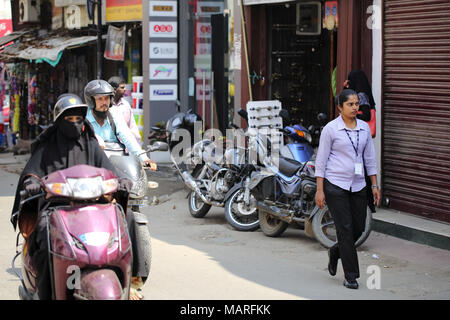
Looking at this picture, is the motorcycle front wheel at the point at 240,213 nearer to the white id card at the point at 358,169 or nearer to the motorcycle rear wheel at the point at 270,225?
the motorcycle rear wheel at the point at 270,225

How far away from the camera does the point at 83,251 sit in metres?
4.92

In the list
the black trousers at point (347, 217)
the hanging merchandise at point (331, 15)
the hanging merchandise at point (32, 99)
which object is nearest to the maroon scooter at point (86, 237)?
the black trousers at point (347, 217)

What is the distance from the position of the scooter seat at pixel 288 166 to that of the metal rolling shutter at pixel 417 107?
1.69 meters

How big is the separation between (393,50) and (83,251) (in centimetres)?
687

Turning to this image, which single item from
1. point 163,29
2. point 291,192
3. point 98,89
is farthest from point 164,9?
point 98,89

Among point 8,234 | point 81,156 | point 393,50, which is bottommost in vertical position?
point 8,234

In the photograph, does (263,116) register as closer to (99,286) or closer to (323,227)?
(323,227)

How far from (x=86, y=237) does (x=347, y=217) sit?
2.91 metres

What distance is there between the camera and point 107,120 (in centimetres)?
773

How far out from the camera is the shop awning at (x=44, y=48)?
65.4ft

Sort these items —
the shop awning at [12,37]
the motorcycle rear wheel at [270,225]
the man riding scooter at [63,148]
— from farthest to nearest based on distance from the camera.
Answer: the shop awning at [12,37], the motorcycle rear wheel at [270,225], the man riding scooter at [63,148]

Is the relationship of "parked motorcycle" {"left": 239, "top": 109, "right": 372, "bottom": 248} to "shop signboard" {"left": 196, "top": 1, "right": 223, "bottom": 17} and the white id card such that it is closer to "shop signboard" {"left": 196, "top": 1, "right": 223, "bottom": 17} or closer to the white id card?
the white id card
